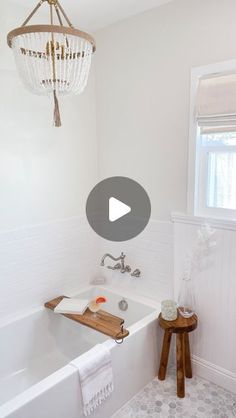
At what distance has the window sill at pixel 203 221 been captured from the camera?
1.95 m

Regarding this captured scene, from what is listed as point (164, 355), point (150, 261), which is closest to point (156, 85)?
point (150, 261)

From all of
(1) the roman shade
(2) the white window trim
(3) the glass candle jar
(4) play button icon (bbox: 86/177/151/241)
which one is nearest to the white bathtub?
(3) the glass candle jar

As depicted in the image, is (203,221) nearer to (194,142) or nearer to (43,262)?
(194,142)

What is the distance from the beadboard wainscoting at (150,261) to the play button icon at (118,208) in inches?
3.2

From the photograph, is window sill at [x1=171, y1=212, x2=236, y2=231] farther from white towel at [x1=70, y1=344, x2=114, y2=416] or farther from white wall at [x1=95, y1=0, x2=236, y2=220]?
white towel at [x1=70, y1=344, x2=114, y2=416]

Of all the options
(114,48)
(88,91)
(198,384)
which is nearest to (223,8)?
(114,48)

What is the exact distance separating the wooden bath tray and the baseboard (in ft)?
2.28

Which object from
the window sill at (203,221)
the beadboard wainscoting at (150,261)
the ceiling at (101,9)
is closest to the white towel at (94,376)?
the beadboard wainscoting at (150,261)

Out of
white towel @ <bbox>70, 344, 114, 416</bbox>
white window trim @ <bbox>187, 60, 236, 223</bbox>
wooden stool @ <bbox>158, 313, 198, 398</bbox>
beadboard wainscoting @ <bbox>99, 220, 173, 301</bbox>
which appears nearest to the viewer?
white towel @ <bbox>70, 344, 114, 416</bbox>

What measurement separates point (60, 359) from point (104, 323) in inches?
24.1

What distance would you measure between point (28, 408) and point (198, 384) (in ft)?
4.19

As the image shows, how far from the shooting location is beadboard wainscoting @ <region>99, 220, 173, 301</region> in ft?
7.72

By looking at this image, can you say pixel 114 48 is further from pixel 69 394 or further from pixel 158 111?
pixel 69 394

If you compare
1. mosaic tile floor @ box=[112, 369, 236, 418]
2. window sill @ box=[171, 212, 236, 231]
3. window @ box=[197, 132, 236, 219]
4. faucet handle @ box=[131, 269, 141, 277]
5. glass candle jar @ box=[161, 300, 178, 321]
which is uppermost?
window @ box=[197, 132, 236, 219]
